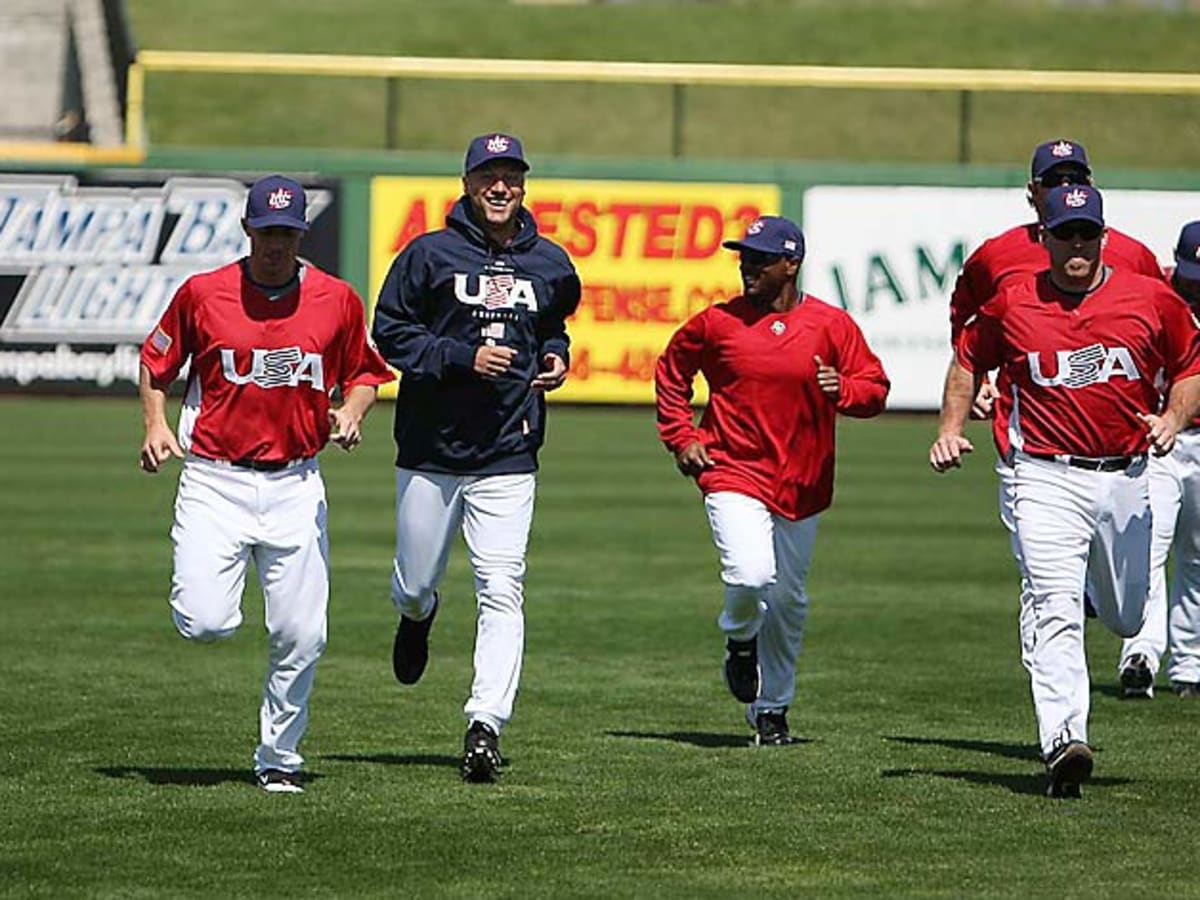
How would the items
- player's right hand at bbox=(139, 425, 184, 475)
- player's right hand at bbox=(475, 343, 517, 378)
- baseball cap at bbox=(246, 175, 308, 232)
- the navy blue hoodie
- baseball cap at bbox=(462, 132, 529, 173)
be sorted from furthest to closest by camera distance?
the navy blue hoodie, baseball cap at bbox=(462, 132, 529, 173), player's right hand at bbox=(475, 343, 517, 378), player's right hand at bbox=(139, 425, 184, 475), baseball cap at bbox=(246, 175, 308, 232)

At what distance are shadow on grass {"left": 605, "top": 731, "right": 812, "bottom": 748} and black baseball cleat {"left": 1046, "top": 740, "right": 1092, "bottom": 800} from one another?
5.36ft

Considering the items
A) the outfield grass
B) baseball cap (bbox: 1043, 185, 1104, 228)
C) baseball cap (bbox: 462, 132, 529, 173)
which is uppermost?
the outfield grass

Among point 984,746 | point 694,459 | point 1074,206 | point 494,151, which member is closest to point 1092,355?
point 1074,206

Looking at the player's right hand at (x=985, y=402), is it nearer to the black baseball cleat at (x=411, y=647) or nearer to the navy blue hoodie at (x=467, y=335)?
the navy blue hoodie at (x=467, y=335)

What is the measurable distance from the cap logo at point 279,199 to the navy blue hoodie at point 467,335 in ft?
2.54

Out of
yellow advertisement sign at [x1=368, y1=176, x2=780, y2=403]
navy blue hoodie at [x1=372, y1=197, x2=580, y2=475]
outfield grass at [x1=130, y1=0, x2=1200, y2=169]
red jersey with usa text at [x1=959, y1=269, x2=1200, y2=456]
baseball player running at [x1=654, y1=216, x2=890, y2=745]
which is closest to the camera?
red jersey with usa text at [x1=959, y1=269, x2=1200, y2=456]

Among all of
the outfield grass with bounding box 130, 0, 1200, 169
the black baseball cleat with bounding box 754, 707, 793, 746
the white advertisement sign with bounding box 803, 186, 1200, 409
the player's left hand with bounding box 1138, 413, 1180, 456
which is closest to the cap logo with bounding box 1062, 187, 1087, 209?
the player's left hand with bounding box 1138, 413, 1180, 456

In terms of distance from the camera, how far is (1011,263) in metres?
10.9

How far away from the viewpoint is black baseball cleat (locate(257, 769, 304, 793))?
8.99 metres

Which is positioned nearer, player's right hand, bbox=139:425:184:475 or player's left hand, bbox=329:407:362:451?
player's right hand, bbox=139:425:184:475

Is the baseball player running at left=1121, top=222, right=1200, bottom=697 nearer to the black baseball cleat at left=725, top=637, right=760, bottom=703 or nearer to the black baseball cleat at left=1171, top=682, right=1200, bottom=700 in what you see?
the black baseball cleat at left=1171, top=682, right=1200, bottom=700

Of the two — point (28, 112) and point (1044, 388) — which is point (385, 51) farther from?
point (1044, 388)

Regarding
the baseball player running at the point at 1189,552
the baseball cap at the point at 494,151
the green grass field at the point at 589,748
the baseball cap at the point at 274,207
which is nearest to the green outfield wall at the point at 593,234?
the green grass field at the point at 589,748

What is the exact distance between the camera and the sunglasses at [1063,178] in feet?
33.4
